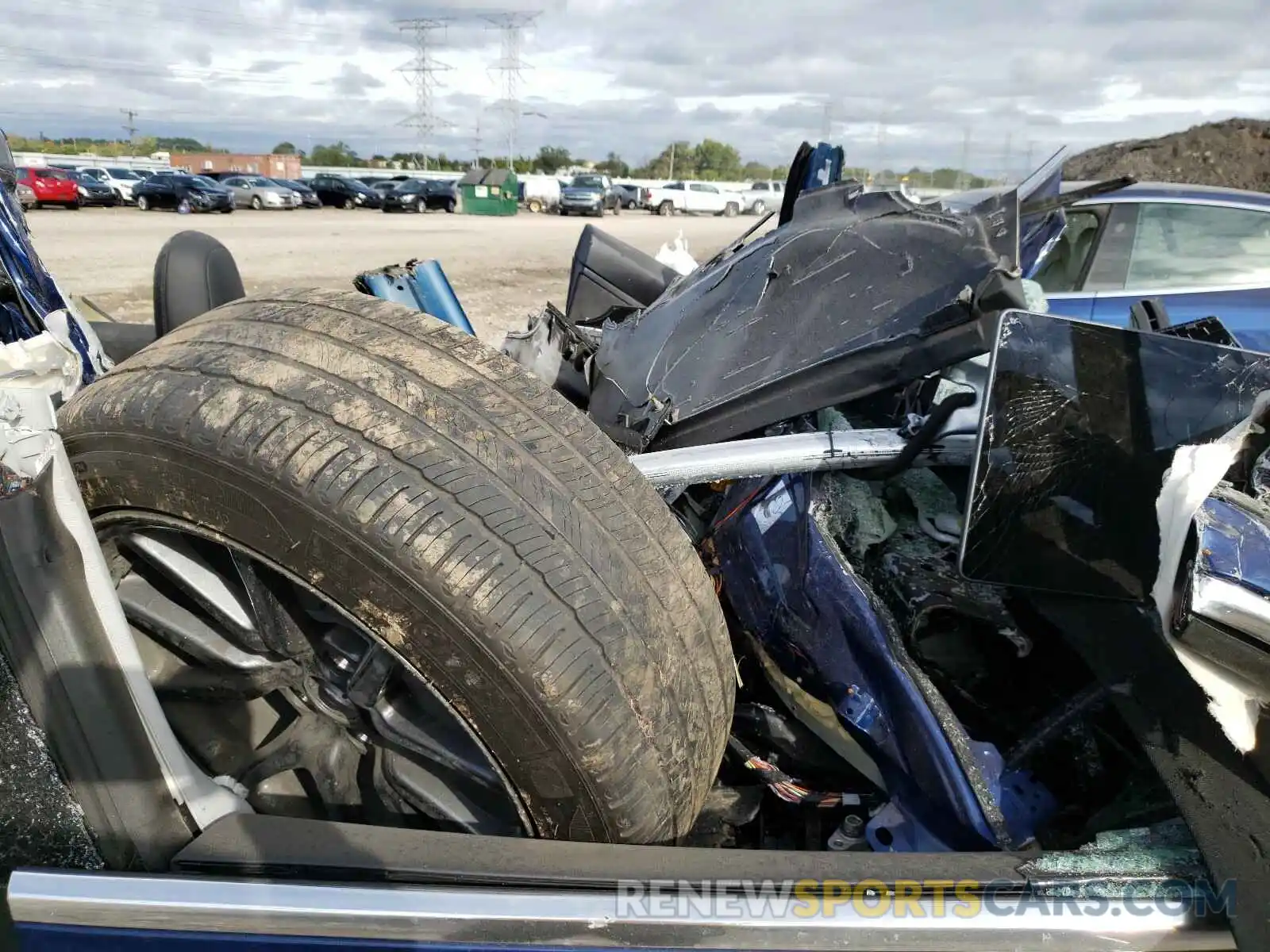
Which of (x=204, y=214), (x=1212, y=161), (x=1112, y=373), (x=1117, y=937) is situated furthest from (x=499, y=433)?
(x=204, y=214)

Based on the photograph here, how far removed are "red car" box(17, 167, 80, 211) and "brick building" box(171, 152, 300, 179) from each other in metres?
20.5

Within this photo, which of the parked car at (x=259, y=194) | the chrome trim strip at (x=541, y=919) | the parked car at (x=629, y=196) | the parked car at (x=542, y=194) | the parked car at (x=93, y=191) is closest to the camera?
the chrome trim strip at (x=541, y=919)

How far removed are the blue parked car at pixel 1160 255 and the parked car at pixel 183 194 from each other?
32.3m

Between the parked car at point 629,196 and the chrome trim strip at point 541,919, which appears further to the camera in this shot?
the parked car at point 629,196

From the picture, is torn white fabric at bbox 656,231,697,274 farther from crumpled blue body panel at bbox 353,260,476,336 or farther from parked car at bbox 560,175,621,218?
parked car at bbox 560,175,621,218

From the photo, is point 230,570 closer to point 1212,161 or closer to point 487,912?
point 487,912

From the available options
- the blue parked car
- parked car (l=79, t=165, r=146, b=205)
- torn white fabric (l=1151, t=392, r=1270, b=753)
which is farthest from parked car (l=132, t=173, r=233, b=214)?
torn white fabric (l=1151, t=392, r=1270, b=753)

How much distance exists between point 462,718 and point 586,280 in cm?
265

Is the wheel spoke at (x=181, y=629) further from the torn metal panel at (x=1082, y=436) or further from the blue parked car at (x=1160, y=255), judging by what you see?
the blue parked car at (x=1160, y=255)

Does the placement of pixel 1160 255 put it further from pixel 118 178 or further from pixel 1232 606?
pixel 118 178

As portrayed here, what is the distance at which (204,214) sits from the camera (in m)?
29.7

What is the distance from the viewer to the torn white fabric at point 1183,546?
1.10 m

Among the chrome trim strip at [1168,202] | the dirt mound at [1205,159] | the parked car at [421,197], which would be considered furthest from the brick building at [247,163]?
the chrome trim strip at [1168,202]

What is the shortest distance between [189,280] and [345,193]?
39803mm
